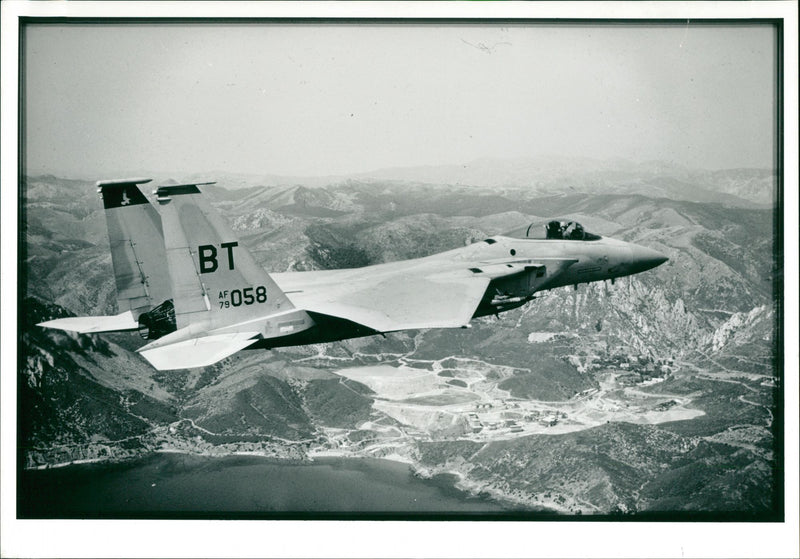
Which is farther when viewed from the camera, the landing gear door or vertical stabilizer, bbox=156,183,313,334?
the landing gear door

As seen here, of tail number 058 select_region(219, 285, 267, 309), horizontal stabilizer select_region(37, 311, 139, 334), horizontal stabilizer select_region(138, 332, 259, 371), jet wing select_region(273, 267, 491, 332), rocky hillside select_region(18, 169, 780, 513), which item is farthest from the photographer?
rocky hillside select_region(18, 169, 780, 513)

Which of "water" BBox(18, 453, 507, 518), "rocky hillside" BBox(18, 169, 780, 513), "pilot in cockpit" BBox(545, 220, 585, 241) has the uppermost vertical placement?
"pilot in cockpit" BBox(545, 220, 585, 241)

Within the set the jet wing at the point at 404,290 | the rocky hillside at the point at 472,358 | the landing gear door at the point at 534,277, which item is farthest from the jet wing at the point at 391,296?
the landing gear door at the point at 534,277

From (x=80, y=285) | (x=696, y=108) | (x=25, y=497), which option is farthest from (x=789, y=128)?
(x=25, y=497)

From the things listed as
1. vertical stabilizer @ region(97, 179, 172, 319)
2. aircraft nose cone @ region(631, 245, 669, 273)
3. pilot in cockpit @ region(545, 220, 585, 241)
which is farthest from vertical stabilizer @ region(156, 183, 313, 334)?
aircraft nose cone @ region(631, 245, 669, 273)

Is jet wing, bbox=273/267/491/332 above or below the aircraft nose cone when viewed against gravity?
below

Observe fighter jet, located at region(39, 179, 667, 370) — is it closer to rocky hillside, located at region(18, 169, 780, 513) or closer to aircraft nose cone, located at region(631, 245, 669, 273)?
aircraft nose cone, located at region(631, 245, 669, 273)

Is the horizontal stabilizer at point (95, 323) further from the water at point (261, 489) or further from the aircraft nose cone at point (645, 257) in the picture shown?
the aircraft nose cone at point (645, 257)
